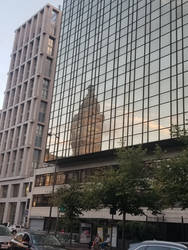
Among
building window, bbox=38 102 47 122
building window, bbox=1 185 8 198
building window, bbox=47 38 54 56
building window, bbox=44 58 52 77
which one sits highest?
building window, bbox=47 38 54 56

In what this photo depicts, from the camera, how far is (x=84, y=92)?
1858 inches

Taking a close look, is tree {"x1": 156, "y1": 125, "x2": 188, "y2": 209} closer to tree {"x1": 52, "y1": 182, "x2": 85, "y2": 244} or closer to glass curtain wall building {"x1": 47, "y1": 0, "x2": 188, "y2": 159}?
glass curtain wall building {"x1": 47, "y1": 0, "x2": 188, "y2": 159}

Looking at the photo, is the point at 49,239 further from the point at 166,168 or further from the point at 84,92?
the point at 84,92

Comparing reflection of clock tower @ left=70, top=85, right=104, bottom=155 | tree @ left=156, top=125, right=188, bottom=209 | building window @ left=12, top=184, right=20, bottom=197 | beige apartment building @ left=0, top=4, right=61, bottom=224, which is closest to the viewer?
tree @ left=156, top=125, right=188, bottom=209

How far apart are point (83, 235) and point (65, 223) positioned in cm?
462

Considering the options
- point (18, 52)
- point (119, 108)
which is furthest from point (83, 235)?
point (18, 52)

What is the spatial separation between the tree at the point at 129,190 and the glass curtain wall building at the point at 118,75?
10178 millimetres

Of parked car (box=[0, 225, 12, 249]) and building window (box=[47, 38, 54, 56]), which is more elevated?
building window (box=[47, 38, 54, 56])

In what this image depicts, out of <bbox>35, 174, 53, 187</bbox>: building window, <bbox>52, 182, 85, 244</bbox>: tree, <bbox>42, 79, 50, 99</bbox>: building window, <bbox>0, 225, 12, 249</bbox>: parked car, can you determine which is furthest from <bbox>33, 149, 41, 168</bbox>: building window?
<bbox>0, 225, 12, 249</bbox>: parked car

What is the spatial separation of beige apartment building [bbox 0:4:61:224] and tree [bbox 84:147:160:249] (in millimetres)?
36957

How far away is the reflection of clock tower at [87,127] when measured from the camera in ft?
141

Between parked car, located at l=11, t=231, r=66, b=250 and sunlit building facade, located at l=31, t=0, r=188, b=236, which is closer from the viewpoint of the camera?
parked car, located at l=11, t=231, r=66, b=250

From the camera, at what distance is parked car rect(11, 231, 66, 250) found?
42.3 feet

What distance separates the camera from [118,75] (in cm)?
4209
